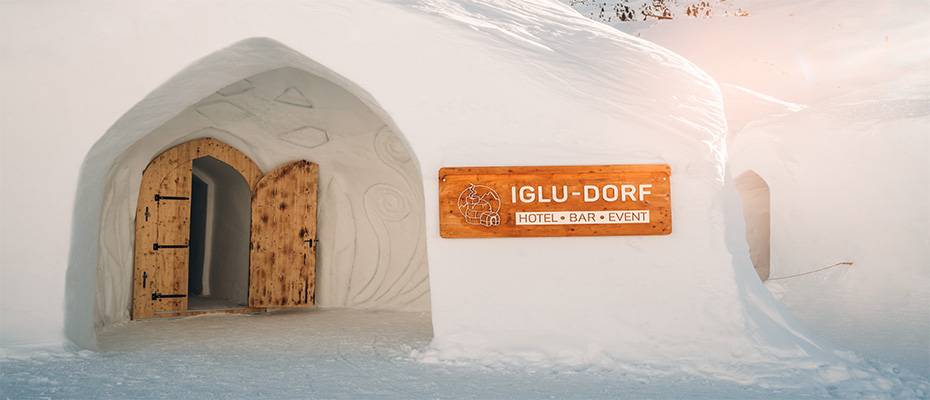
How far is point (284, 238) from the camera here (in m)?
6.94

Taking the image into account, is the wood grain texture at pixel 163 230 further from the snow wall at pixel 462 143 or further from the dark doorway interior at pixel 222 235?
the snow wall at pixel 462 143

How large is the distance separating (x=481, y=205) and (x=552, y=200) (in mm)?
501

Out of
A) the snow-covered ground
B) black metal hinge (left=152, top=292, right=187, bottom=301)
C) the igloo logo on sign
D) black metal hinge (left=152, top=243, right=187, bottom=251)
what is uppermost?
the igloo logo on sign

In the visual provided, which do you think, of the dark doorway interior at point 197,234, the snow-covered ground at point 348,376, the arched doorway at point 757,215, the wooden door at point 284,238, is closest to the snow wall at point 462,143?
the snow-covered ground at point 348,376

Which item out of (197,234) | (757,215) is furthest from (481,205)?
(757,215)

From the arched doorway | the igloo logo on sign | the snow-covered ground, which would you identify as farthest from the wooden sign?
the arched doorway

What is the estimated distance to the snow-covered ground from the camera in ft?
12.2

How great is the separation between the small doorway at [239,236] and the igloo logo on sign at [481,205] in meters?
2.92

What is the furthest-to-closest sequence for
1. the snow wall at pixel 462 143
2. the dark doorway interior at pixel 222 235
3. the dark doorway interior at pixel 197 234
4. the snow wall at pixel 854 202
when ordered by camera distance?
1. the dark doorway interior at pixel 197 234
2. the dark doorway interior at pixel 222 235
3. the snow wall at pixel 854 202
4. the snow wall at pixel 462 143

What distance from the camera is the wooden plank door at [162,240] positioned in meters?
6.36

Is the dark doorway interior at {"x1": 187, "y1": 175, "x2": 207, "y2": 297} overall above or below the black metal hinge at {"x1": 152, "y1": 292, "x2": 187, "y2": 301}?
above

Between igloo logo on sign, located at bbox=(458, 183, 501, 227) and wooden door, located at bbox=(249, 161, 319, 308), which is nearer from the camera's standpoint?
igloo logo on sign, located at bbox=(458, 183, 501, 227)

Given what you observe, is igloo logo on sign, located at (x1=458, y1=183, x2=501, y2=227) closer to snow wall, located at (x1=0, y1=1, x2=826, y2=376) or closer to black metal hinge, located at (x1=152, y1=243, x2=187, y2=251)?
snow wall, located at (x1=0, y1=1, x2=826, y2=376)

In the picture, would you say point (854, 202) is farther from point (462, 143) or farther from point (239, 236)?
point (239, 236)
